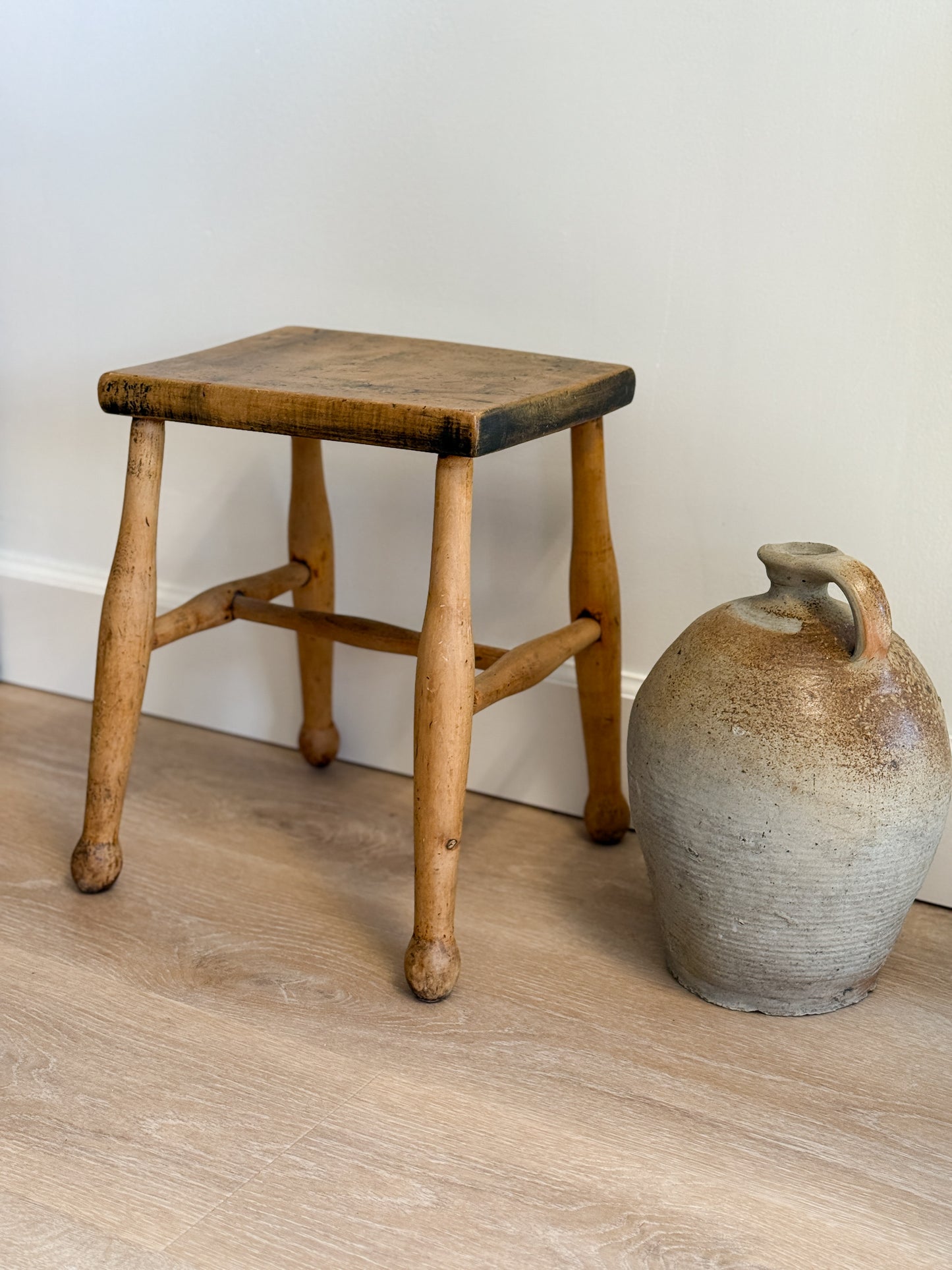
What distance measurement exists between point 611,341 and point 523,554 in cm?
24

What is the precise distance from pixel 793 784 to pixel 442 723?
272 millimetres

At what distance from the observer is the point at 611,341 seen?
1.28 metres

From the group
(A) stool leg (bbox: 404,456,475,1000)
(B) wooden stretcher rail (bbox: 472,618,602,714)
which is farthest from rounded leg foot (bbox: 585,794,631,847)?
(A) stool leg (bbox: 404,456,475,1000)

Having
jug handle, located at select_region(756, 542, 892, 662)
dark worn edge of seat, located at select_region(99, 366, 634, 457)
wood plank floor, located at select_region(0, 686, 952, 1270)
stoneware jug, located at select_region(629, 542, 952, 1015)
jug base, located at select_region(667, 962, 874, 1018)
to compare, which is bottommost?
wood plank floor, located at select_region(0, 686, 952, 1270)

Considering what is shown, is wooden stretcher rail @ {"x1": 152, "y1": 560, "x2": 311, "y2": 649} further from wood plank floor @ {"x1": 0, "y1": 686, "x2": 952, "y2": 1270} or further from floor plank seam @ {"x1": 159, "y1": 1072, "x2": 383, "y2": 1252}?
floor plank seam @ {"x1": 159, "y1": 1072, "x2": 383, "y2": 1252}

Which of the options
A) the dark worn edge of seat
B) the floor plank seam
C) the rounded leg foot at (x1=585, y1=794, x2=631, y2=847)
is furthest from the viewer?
the rounded leg foot at (x1=585, y1=794, x2=631, y2=847)

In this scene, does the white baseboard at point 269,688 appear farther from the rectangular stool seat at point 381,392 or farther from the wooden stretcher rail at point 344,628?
the rectangular stool seat at point 381,392

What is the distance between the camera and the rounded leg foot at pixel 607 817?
1.33 meters

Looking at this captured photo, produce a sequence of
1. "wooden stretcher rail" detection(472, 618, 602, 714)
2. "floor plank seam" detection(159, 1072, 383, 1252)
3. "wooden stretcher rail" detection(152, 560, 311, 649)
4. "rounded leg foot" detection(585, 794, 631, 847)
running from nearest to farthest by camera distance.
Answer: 1. "floor plank seam" detection(159, 1072, 383, 1252)
2. "wooden stretcher rail" detection(472, 618, 602, 714)
3. "wooden stretcher rail" detection(152, 560, 311, 649)
4. "rounded leg foot" detection(585, 794, 631, 847)

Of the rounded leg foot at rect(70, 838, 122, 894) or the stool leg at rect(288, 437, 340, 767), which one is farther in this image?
the stool leg at rect(288, 437, 340, 767)

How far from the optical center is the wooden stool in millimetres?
993

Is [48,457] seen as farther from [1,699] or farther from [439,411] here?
[439,411]

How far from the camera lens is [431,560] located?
44.4 inches

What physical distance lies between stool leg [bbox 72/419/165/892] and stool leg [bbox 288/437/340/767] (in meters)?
0.21
